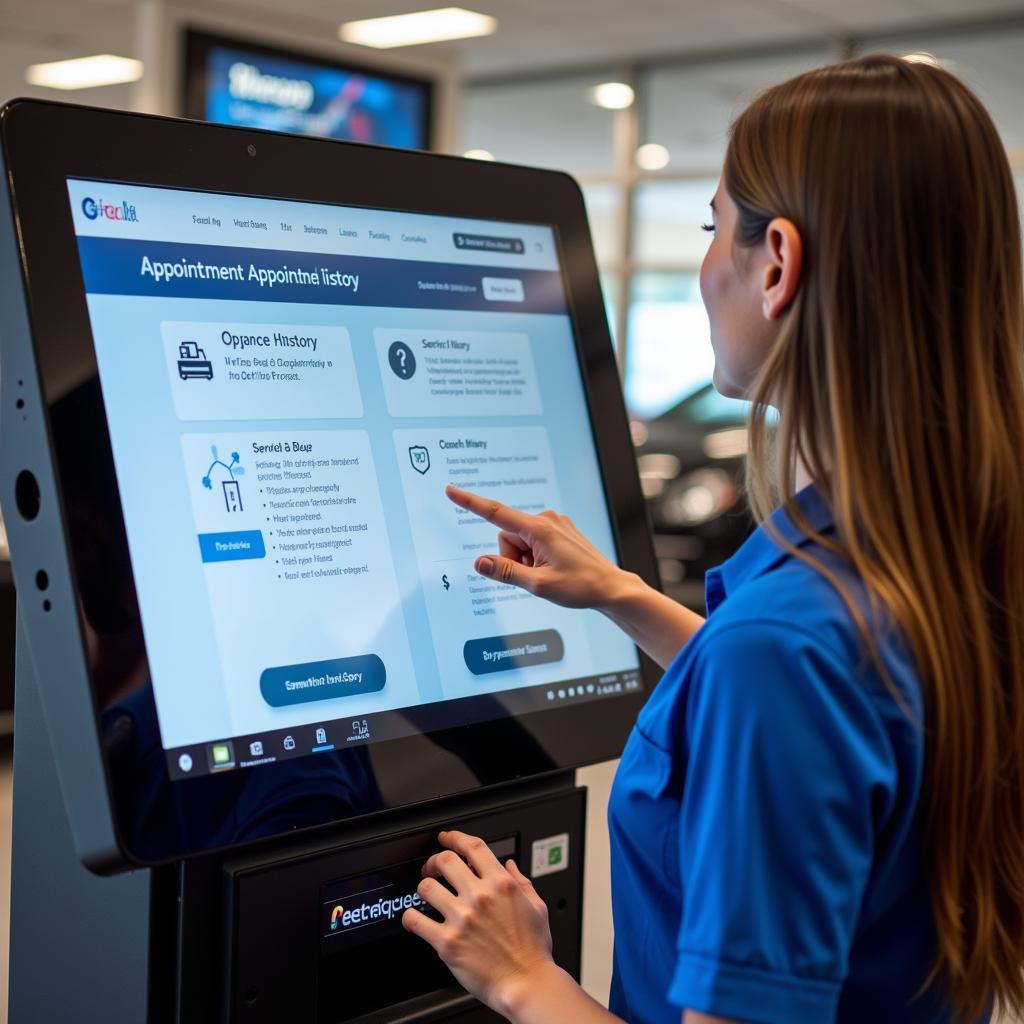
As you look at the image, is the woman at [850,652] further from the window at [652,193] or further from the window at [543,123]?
the window at [543,123]

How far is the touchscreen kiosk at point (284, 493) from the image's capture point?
27.8 inches

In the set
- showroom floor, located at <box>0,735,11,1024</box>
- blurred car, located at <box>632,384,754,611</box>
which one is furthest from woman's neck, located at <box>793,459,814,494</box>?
blurred car, located at <box>632,384,754,611</box>

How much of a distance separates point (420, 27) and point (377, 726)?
6.78 metres

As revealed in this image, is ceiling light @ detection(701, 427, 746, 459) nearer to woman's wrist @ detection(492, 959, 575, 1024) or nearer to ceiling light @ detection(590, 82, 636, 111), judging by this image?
ceiling light @ detection(590, 82, 636, 111)

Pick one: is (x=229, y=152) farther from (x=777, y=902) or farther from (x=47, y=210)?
(x=777, y=902)

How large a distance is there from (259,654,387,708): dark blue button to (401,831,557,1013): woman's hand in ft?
0.42

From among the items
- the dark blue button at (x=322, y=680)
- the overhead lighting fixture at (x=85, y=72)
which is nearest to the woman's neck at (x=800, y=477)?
the dark blue button at (x=322, y=680)

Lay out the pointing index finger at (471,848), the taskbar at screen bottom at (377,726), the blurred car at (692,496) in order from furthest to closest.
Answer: the blurred car at (692,496) → the pointing index finger at (471,848) → the taskbar at screen bottom at (377,726)

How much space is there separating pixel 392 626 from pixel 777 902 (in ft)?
1.03

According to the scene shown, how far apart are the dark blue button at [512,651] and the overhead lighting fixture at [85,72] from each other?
7613mm

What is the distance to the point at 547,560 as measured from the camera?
92 centimetres

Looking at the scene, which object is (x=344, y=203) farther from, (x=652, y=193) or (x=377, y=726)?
(x=652, y=193)

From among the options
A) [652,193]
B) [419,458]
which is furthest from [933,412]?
[652,193]

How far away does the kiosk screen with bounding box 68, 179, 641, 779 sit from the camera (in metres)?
0.74
